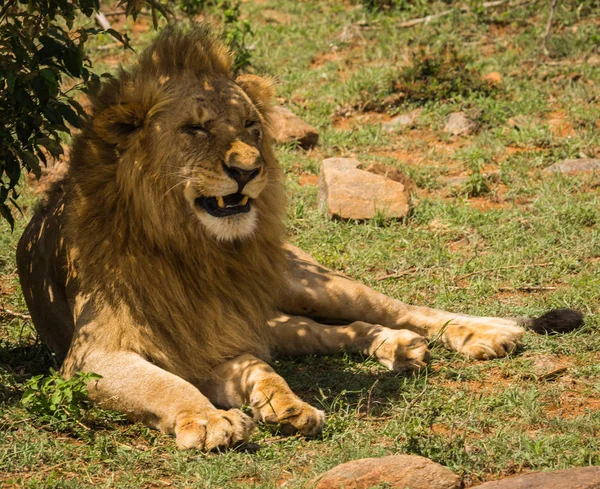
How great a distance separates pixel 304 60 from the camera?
10680 millimetres

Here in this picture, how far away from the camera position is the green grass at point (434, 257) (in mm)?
4004

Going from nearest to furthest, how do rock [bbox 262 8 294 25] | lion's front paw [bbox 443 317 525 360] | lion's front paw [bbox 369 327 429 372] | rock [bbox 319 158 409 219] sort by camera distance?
lion's front paw [bbox 369 327 429 372] → lion's front paw [bbox 443 317 525 360] → rock [bbox 319 158 409 219] → rock [bbox 262 8 294 25]

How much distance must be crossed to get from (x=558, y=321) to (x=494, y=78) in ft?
15.5

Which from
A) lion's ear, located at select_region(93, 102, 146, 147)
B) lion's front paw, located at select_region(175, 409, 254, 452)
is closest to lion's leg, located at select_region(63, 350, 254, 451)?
lion's front paw, located at select_region(175, 409, 254, 452)

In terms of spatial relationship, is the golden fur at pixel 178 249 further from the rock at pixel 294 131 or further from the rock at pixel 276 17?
the rock at pixel 276 17

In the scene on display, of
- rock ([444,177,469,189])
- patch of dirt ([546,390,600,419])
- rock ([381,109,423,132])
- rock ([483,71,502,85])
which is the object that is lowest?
patch of dirt ([546,390,600,419])

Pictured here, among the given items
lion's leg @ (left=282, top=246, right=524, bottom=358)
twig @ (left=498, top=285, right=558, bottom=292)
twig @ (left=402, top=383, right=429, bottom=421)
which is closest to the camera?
twig @ (left=402, top=383, right=429, bottom=421)

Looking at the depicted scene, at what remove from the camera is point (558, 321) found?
5309 millimetres

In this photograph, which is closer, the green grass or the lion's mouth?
the green grass

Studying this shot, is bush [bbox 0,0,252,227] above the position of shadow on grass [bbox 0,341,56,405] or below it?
above

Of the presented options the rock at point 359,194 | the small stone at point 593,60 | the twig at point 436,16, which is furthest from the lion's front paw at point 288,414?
the twig at point 436,16

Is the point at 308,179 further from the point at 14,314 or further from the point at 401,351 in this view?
the point at 401,351

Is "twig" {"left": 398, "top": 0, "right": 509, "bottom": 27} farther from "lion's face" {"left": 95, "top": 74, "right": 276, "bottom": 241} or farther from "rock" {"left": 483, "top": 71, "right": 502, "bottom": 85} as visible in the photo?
"lion's face" {"left": 95, "top": 74, "right": 276, "bottom": 241}

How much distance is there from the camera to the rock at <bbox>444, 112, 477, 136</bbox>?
348 inches
